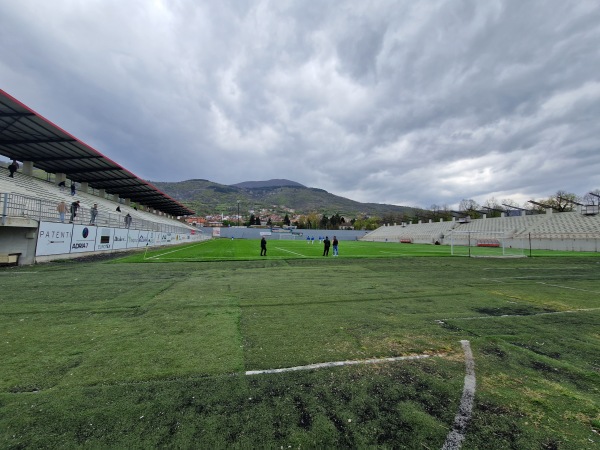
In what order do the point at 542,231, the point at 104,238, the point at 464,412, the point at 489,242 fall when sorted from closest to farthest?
1. the point at 464,412
2. the point at 104,238
3. the point at 542,231
4. the point at 489,242

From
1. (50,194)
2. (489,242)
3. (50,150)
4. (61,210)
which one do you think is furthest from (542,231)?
(50,150)

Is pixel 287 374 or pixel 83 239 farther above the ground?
pixel 83 239

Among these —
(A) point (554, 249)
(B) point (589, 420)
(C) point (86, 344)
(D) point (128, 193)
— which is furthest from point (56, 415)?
(A) point (554, 249)

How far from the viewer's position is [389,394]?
10.4ft

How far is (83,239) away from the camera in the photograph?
18719 mm

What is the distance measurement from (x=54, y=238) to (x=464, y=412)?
20.5 metres

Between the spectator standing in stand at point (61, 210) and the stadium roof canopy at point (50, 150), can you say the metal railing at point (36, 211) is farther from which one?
the stadium roof canopy at point (50, 150)

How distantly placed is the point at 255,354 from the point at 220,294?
185 inches

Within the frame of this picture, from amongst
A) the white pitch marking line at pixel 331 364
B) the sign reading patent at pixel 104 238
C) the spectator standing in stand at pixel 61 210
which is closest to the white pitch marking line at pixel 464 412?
the white pitch marking line at pixel 331 364

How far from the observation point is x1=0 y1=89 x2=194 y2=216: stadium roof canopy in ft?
63.1

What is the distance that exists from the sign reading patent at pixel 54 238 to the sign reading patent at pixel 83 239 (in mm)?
484

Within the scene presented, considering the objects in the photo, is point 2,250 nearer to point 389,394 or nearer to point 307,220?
point 389,394

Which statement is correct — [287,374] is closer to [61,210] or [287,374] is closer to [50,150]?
[61,210]

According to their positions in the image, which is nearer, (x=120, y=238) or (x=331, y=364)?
(x=331, y=364)
